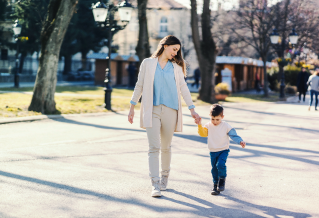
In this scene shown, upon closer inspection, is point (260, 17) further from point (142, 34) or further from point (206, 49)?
point (142, 34)

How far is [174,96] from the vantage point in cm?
519

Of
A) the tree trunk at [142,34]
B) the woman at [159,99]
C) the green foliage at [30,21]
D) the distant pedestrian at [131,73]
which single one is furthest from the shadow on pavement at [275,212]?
the green foliage at [30,21]

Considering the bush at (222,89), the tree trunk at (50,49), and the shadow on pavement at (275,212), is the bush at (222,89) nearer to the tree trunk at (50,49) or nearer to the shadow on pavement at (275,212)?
the tree trunk at (50,49)

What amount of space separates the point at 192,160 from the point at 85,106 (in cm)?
1042

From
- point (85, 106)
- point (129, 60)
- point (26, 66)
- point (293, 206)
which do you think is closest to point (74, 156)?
point (293, 206)

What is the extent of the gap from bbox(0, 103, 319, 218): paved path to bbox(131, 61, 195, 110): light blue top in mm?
1021

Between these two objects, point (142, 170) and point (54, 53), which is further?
point (54, 53)

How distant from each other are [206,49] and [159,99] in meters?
17.0

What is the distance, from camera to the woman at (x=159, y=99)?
5.12 m

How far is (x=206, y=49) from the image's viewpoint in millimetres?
21766

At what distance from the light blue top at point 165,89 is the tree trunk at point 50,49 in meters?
9.15

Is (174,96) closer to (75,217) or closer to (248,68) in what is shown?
(75,217)

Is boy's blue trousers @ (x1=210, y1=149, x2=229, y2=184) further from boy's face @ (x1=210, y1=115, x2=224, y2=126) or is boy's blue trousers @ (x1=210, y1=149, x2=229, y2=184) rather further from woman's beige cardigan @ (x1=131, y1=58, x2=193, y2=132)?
woman's beige cardigan @ (x1=131, y1=58, x2=193, y2=132)

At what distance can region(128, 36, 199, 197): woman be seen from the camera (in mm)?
5121
